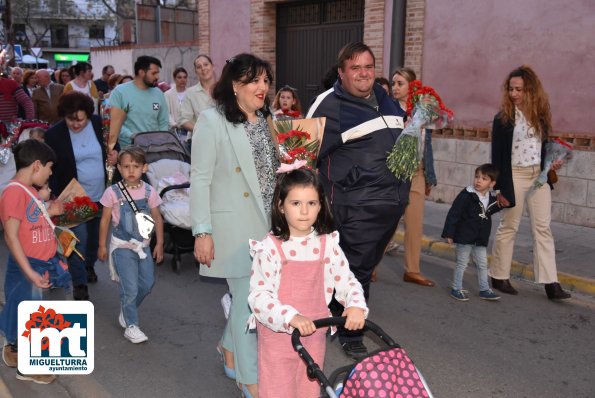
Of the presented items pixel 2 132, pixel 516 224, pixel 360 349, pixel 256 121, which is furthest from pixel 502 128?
pixel 2 132

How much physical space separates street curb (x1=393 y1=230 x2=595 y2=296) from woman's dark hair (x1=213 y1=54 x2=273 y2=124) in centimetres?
452

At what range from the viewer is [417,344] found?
17.2 ft

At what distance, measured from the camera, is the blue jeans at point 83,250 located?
236 inches

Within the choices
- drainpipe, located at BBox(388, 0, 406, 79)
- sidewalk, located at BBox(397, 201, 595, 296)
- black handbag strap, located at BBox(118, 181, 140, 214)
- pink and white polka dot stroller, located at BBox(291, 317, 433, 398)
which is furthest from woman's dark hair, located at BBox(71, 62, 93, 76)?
pink and white polka dot stroller, located at BBox(291, 317, 433, 398)

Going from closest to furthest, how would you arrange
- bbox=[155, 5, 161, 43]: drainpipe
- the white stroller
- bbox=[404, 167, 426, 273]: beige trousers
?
bbox=[404, 167, 426, 273]: beige trousers < the white stroller < bbox=[155, 5, 161, 43]: drainpipe

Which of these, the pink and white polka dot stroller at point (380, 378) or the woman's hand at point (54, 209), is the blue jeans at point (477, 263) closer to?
the woman's hand at point (54, 209)

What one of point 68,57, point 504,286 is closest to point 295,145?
point 504,286

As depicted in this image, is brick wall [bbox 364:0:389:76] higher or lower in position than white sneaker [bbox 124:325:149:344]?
higher

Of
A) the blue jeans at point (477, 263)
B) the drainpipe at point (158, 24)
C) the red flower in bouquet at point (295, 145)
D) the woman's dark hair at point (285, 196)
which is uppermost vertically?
the drainpipe at point (158, 24)

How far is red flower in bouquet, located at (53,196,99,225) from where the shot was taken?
211 inches

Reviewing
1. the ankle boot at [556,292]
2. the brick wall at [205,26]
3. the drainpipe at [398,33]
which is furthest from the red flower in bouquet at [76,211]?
the brick wall at [205,26]

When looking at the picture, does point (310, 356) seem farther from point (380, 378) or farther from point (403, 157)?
point (403, 157)

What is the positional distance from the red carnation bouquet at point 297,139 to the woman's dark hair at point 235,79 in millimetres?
260

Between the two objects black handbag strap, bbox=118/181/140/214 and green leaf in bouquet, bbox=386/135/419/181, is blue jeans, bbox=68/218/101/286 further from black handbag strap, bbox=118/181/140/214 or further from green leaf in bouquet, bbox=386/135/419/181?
green leaf in bouquet, bbox=386/135/419/181
